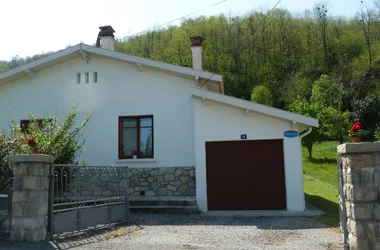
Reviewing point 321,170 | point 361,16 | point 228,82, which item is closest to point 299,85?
point 228,82

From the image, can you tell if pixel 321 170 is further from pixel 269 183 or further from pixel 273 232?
pixel 273 232

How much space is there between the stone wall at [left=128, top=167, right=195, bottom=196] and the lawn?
4.08 metres

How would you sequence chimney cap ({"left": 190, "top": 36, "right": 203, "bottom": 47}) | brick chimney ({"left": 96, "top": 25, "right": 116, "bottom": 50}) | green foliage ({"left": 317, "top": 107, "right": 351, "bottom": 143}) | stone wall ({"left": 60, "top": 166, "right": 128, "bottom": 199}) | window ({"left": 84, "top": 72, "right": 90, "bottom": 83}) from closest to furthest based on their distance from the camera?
1. stone wall ({"left": 60, "top": 166, "right": 128, "bottom": 199})
2. window ({"left": 84, "top": 72, "right": 90, "bottom": 83})
3. brick chimney ({"left": 96, "top": 25, "right": 116, "bottom": 50})
4. chimney cap ({"left": 190, "top": 36, "right": 203, "bottom": 47})
5. green foliage ({"left": 317, "top": 107, "right": 351, "bottom": 143})

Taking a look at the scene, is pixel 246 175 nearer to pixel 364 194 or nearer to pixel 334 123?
pixel 364 194

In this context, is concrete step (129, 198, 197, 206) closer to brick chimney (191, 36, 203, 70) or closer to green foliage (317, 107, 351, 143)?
brick chimney (191, 36, 203, 70)

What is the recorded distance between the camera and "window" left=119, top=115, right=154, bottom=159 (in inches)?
462

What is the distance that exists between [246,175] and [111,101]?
5229mm

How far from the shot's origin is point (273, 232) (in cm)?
732

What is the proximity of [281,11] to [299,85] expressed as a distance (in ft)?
43.7

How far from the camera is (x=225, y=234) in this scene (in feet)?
23.6

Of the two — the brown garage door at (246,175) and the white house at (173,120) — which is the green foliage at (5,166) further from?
the brown garage door at (246,175)

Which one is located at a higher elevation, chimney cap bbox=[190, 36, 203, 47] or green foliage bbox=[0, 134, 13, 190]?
chimney cap bbox=[190, 36, 203, 47]

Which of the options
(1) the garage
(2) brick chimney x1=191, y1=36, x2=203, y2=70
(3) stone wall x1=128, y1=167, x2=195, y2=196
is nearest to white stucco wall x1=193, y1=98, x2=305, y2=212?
(1) the garage

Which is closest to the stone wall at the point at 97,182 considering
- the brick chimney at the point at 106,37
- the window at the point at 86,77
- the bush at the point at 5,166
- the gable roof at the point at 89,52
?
the bush at the point at 5,166
